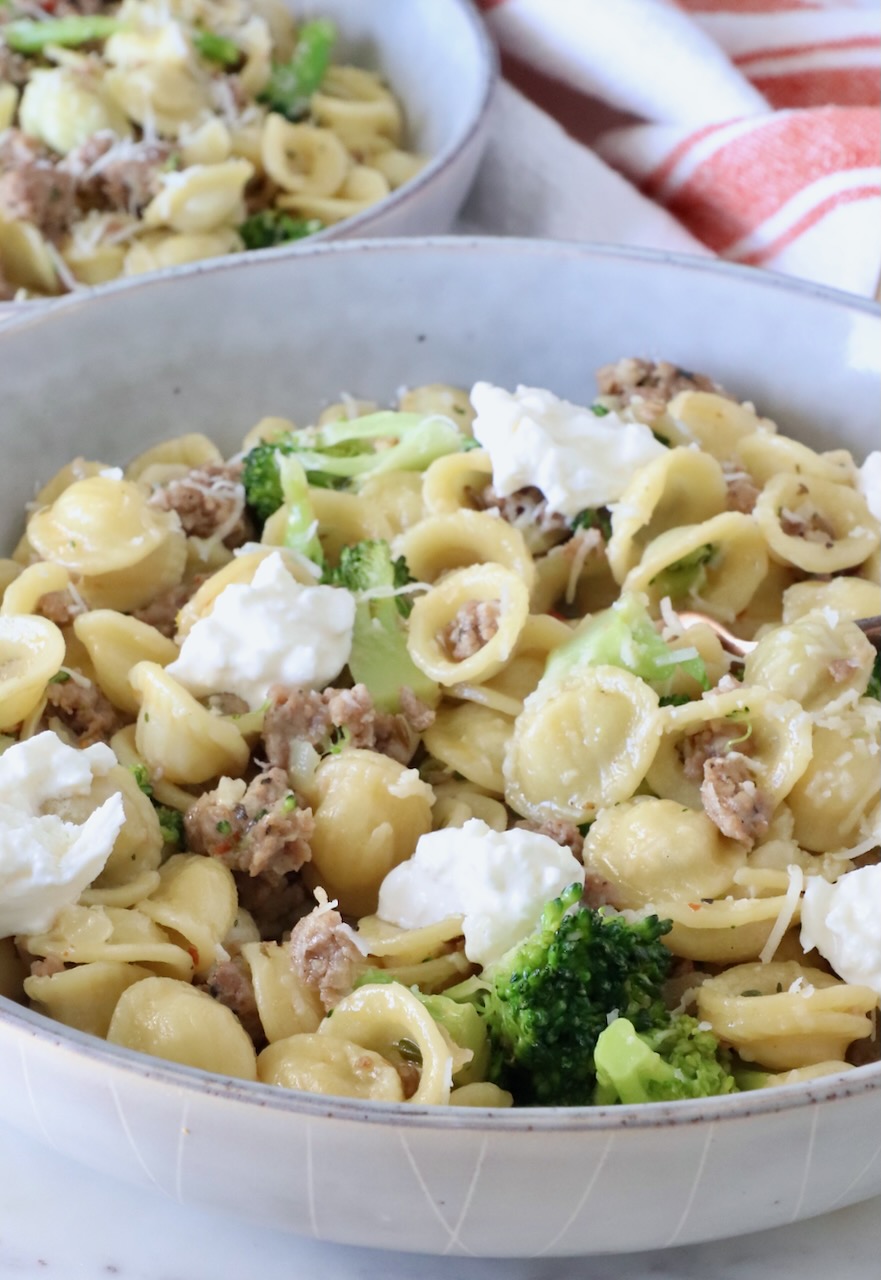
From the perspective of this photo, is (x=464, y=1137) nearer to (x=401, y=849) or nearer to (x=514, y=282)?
(x=401, y=849)

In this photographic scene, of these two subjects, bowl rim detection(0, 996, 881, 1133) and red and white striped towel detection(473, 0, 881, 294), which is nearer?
bowl rim detection(0, 996, 881, 1133)

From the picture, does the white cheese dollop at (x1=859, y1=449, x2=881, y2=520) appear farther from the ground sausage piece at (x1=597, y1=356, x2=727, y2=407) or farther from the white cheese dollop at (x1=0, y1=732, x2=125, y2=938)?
the white cheese dollop at (x1=0, y1=732, x2=125, y2=938)

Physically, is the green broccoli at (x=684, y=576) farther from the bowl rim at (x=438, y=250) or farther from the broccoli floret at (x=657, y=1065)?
the broccoli floret at (x=657, y=1065)

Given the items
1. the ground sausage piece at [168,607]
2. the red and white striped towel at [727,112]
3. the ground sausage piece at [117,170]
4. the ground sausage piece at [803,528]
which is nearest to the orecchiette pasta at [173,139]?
the ground sausage piece at [117,170]

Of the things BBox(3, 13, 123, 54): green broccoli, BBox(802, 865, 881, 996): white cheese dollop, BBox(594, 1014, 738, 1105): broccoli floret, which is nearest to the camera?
BBox(594, 1014, 738, 1105): broccoli floret

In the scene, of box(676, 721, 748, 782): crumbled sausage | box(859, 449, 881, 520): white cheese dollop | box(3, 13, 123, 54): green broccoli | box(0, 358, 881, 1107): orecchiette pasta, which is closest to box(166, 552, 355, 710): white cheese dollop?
box(0, 358, 881, 1107): orecchiette pasta
